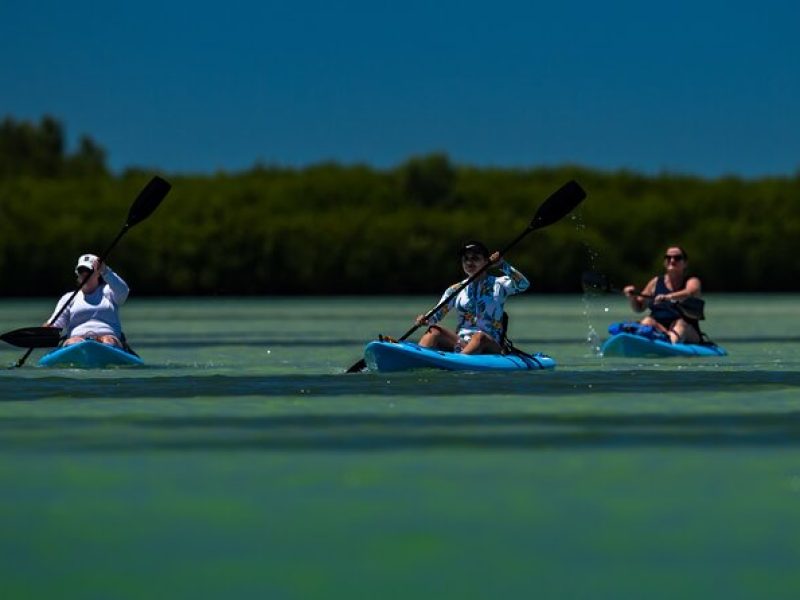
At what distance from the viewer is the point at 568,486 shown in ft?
26.8

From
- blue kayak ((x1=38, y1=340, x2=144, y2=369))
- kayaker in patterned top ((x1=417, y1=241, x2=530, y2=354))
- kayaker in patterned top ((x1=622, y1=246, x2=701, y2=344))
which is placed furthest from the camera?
kayaker in patterned top ((x1=622, y1=246, x2=701, y2=344))

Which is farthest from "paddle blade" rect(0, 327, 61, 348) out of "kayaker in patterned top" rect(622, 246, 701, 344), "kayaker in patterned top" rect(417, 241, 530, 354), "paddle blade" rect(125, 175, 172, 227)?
"kayaker in patterned top" rect(622, 246, 701, 344)

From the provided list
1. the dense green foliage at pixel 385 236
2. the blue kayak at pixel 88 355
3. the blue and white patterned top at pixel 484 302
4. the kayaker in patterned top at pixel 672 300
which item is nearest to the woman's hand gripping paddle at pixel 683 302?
the kayaker in patterned top at pixel 672 300

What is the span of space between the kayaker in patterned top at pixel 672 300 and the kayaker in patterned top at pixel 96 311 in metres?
4.57

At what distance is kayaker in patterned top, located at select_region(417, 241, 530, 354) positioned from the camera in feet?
50.8

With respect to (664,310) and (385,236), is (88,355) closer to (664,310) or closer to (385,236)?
(664,310)

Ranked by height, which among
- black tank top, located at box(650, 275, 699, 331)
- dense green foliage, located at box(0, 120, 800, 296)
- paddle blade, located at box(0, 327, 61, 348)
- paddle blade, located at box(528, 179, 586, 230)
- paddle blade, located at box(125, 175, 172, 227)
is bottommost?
paddle blade, located at box(0, 327, 61, 348)

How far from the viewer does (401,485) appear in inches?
325

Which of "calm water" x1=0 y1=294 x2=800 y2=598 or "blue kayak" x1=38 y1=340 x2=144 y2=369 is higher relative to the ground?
"blue kayak" x1=38 y1=340 x2=144 y2=369

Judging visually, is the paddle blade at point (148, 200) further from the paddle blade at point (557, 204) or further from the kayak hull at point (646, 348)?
the kayak hull at point (646, 348)

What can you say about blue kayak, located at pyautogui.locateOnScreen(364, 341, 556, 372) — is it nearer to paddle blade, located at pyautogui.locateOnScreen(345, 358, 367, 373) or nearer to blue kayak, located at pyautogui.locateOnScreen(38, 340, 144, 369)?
paddle blade, located at pyautogui.locateOnScreen(345, 358, 367, 373)

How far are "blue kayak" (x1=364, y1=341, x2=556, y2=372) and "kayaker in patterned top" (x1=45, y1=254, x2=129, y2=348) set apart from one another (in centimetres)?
238

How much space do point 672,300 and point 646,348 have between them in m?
0.60

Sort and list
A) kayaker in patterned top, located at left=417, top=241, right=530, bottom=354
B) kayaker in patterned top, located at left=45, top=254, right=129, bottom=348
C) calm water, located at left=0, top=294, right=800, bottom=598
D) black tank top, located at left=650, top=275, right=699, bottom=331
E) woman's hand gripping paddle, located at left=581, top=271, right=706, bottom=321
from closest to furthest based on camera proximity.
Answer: calm water, located at left=0, top=294, right=800, bottom=598 → kayaker in patterned top, located at left=417, top=241, right=530, bottom=354 → kayaker in patterned top, located at left=45, top=254, right=129, bottom=348 → woman's hand gripping paddle, located at left=581, top=271, right=706, bottom=321 → black tank top, located at left=650, top=275, right=699, bottom=331
